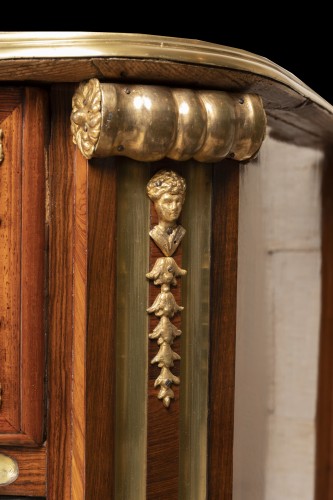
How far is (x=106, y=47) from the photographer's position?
902 mm

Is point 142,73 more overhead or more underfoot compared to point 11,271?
more overhead

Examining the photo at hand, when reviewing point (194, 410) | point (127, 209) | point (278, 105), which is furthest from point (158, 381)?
point (278, 105)

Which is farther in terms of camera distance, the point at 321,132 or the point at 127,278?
the point at 321,132

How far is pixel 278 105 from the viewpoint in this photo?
122 cm

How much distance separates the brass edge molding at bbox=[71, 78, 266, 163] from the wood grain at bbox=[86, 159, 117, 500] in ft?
0.15

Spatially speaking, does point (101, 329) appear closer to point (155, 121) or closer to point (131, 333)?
point (131, 333)

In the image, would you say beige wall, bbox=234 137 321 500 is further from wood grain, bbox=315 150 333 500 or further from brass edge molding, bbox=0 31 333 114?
brass edge molding, bbox=0 31 333 114

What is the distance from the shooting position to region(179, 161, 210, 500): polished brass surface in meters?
1.04

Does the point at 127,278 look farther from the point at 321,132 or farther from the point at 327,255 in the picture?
the point at 327,255

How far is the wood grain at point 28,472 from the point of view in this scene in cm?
105

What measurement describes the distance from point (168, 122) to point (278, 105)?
0.32 meters

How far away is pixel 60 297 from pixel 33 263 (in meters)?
0.06

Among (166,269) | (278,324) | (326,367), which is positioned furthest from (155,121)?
(326,367)

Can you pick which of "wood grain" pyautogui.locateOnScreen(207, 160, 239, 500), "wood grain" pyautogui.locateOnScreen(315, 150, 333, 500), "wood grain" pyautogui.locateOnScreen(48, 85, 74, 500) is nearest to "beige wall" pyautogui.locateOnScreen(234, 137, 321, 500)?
"wood grain" pyautogui.locateOnScreen(315, 150, 333, 500)
